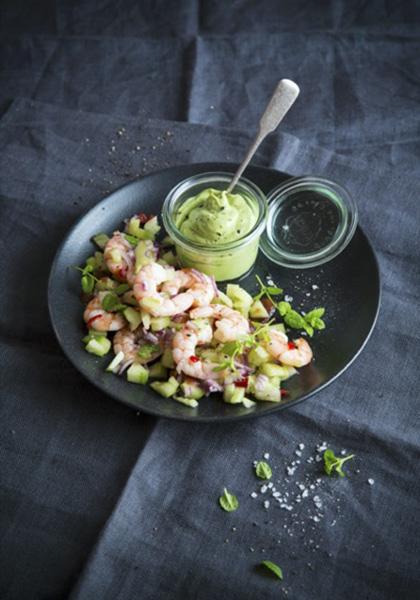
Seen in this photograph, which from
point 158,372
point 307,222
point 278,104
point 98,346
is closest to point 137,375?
point 158,372

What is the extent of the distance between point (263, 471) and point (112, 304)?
802 millimetres

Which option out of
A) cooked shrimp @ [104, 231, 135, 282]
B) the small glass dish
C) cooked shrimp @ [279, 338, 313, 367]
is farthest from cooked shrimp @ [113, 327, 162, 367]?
the small glass dish

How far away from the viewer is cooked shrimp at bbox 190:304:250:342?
7.97 feet

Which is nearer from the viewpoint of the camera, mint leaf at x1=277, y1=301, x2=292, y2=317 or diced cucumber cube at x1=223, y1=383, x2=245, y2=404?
diced cucumber cube at x1=223, y1=383, x2=245, y2=404

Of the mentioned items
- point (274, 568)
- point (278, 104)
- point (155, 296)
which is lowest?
point (274, 568)

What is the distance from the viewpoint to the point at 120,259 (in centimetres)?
266

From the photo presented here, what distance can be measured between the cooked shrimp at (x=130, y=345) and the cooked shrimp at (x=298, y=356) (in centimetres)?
45

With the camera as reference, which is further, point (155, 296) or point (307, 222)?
point (307, 222)

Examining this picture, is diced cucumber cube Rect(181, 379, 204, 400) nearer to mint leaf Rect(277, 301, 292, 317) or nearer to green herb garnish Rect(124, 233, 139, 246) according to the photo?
mint leaf Rect(277, 301, 292, 317)

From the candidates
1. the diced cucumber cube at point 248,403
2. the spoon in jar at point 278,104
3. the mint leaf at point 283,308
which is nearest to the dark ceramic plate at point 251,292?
the diced cucumber cube at point 248,403

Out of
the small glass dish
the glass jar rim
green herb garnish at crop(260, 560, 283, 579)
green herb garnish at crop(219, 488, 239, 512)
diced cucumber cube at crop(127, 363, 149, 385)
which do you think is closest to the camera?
green herb garnish at crop(260, 560, 283, 579)

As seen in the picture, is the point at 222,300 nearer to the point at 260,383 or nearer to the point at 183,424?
the point at 260,383

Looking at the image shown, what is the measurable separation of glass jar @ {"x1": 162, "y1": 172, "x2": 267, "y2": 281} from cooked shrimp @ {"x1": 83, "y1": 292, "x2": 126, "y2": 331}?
0.37m

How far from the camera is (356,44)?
371 centimetres
